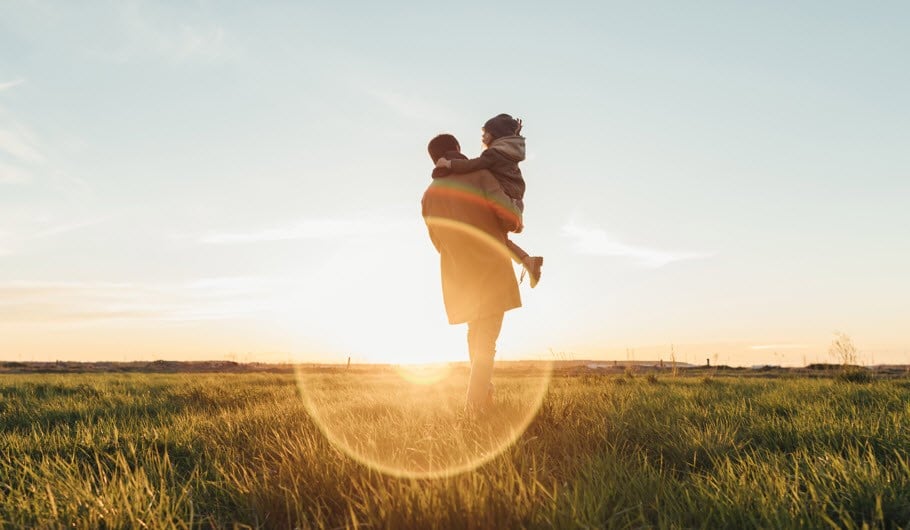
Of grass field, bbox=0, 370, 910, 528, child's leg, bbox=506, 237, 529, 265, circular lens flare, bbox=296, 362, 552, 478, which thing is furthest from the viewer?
child's leg, bbox=506, 237, 529, 265

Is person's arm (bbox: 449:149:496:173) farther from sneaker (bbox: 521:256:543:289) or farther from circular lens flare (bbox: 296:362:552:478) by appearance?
circular lens flare (bbox: 296:362:552:478)

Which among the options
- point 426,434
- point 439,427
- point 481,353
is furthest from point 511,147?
point 426,434

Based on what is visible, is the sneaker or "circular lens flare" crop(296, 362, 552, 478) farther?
the sneaker

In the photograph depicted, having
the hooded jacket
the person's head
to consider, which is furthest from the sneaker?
the person's head

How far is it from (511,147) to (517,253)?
0.90m

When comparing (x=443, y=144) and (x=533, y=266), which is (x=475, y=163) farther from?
(x=533, y=266)

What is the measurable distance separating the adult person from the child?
0.09m

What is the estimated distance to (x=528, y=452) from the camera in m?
3.38

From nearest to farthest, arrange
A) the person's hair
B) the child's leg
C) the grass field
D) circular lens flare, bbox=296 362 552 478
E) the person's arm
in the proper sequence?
the grass field, circular lens flare, bbox=296 362 552 478, the person's arm, the child's leg, the person's hair

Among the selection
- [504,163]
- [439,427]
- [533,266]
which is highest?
[504,163]

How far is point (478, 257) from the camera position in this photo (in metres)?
4.70

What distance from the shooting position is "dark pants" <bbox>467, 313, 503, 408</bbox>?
4.73 metres

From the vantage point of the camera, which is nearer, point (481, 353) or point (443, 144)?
point (481, 353)

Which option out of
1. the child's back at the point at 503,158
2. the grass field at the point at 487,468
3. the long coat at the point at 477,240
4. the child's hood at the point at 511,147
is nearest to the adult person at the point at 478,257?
the long coat at the point at 477,240
